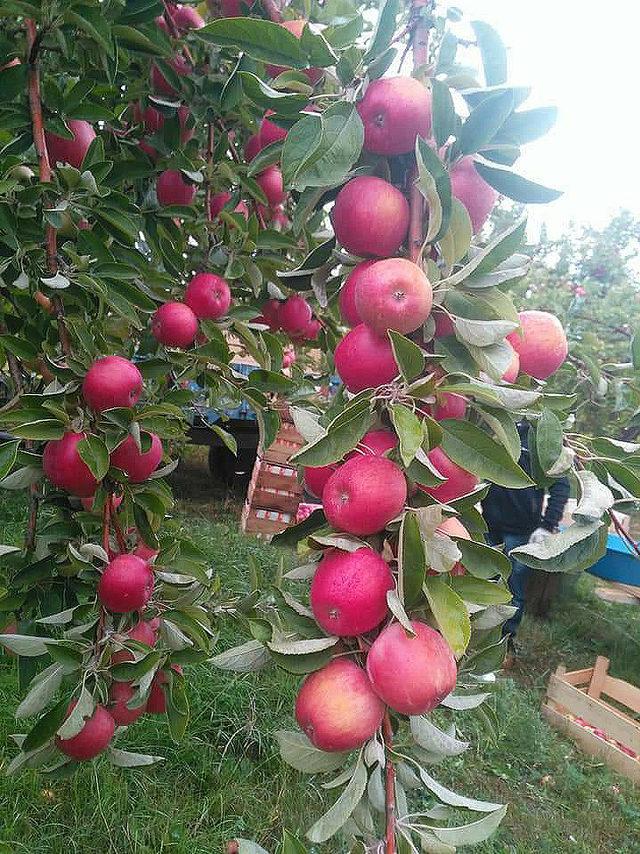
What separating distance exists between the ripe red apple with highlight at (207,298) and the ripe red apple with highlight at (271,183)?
284mm

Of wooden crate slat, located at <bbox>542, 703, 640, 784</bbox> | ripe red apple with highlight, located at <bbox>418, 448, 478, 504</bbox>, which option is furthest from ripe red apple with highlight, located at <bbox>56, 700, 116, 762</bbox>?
wooden crate slat, located at <bbox>542, 703, 640, 784</bbox>

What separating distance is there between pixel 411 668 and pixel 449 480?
209 millimetres

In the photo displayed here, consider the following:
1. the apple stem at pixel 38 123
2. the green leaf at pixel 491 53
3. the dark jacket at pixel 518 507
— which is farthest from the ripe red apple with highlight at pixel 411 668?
the dark jacket at pixel 518 507

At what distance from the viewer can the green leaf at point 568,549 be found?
0.68 m

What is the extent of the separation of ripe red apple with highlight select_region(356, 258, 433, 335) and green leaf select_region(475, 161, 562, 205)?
0.14 metres

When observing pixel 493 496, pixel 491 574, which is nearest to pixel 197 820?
pixel 491 574

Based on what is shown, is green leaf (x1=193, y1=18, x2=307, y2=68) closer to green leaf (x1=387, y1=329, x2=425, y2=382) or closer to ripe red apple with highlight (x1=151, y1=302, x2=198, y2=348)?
green leaf (x1=387, y1=329, x2=425, y2=382)

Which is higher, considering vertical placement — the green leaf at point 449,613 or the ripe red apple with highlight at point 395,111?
the ripe red apple with highlight at point 395,111

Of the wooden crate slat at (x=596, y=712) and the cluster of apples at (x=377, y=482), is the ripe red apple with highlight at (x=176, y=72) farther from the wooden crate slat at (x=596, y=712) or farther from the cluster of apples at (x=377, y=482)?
the wooden crate slat at (x=596, y=712)

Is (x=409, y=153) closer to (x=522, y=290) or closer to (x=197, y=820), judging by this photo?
(x=522, y=290)

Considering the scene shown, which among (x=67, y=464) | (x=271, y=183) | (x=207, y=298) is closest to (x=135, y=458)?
(x=67, y=464)

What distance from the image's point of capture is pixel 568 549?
712 mm

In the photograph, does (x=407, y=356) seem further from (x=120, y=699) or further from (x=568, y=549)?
(x=120, y=699)

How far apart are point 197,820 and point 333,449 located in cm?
183
